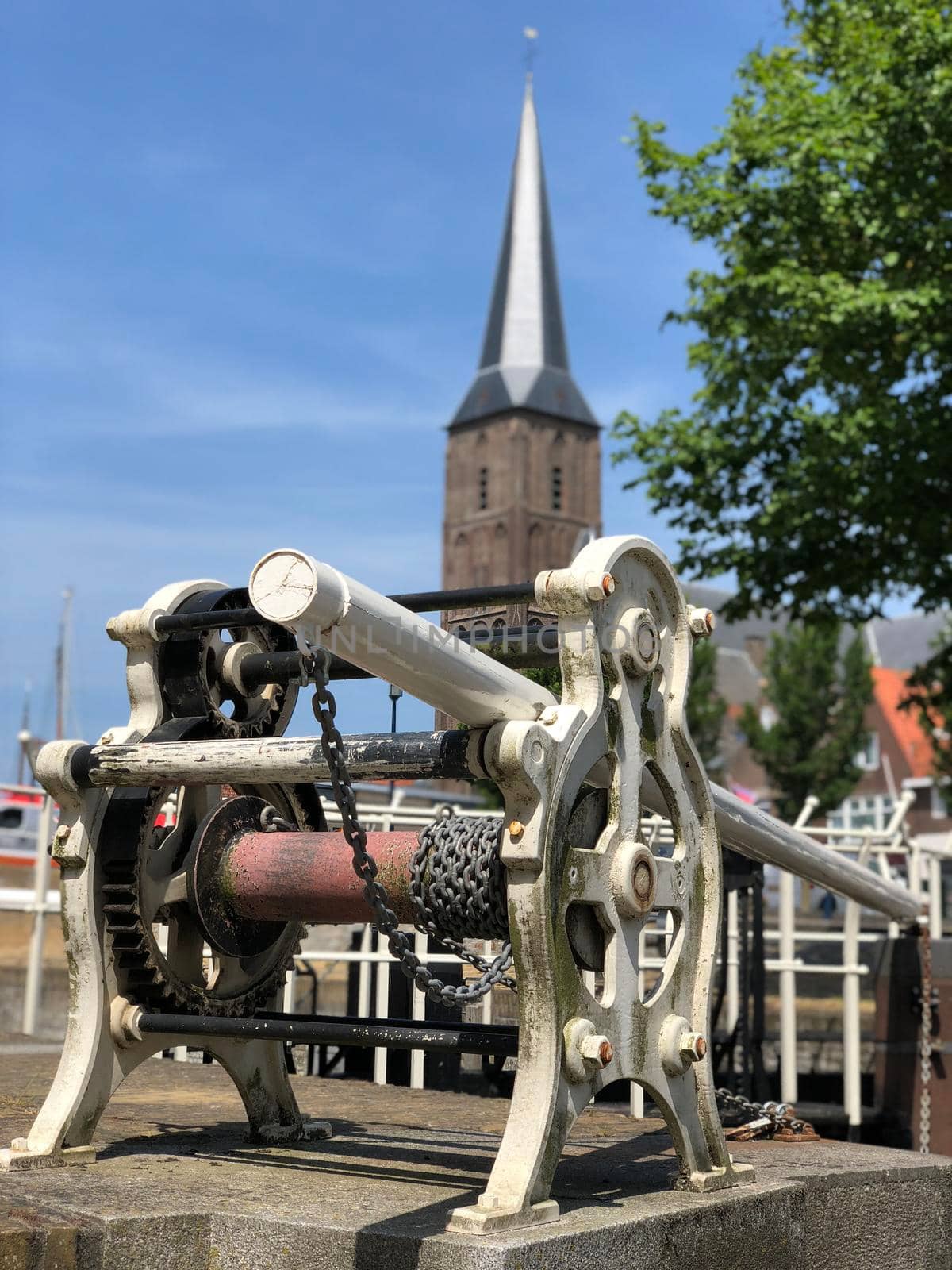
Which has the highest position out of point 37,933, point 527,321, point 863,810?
point 527,321

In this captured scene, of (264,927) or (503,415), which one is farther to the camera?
(503,415)

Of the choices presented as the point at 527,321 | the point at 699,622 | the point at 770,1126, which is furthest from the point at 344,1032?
the point at 527,321

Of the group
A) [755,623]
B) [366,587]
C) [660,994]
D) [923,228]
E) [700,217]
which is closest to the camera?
[366,587]

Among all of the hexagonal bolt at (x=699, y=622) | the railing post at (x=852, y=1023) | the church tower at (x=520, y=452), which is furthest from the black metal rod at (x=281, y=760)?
the church tower at (x=520, y=452)

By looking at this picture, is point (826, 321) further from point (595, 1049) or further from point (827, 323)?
point (595, 1049)

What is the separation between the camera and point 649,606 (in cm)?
390

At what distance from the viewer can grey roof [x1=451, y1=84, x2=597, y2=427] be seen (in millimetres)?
77938

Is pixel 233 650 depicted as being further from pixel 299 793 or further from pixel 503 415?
pixel 503 415

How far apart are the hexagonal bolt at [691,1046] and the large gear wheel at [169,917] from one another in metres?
1.33

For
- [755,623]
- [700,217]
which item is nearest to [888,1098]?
[700,217]

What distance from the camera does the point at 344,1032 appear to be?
3.71m

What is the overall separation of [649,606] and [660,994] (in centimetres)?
99

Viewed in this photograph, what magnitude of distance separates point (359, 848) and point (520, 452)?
9064 centimetres

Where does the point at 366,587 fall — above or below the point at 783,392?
below
